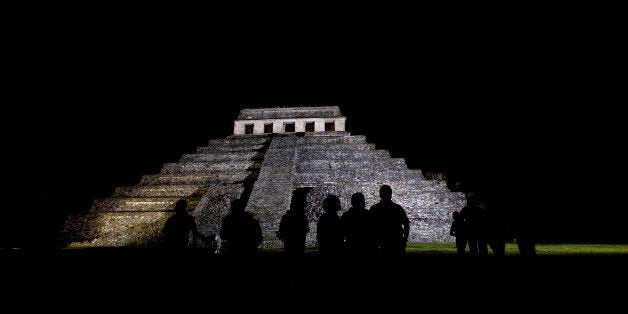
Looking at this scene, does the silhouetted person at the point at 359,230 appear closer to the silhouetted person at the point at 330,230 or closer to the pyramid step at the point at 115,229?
the silhouetted person at the point at 330,230

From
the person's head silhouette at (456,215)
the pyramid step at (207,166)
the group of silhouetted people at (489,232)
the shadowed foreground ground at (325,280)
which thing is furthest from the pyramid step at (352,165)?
the shadowed foreground ground at (325,280)

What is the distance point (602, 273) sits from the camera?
547 cm

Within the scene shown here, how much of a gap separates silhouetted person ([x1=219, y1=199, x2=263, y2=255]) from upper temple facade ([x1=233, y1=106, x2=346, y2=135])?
21.6 meters

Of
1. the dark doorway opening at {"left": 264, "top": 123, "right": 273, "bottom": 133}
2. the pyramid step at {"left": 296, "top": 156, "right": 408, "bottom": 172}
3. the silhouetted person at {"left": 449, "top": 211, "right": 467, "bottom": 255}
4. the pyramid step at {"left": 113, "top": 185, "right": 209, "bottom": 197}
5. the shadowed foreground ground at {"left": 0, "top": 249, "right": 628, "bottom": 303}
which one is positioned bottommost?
the shadowed foreground ground at {"left": 0, "top": 249, "right": 628, "bottom": 303}

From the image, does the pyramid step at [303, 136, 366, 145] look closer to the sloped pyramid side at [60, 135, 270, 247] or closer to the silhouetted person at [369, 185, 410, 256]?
the sloped pyramid side at [60, 135, 270, 247]

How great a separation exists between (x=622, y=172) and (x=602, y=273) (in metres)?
21.0

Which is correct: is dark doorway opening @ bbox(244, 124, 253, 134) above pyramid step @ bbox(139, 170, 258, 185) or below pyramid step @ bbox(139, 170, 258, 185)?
above

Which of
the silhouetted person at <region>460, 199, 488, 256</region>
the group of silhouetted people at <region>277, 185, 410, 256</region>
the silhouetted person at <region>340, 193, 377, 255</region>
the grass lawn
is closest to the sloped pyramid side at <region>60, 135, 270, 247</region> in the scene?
the grass lawn

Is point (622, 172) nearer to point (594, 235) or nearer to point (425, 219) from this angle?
point (594, 235)

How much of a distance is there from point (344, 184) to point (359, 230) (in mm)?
11680

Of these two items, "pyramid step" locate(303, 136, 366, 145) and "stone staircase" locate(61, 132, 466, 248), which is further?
"pyramid step" locate(303, 136, 366, 145)

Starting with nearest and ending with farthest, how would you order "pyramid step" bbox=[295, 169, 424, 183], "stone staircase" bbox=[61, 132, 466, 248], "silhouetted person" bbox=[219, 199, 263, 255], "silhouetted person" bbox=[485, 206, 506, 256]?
"silhouetted person" bbox=[219, 199, 263, 255], "silhouetted person" bbox=[485, 206, 506, 256], "stone staircase" bbox=[61, 132, 466, 248], "pyramid step" bbox=[295, 169, 424, 183]

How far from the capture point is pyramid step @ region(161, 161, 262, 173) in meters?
19.2

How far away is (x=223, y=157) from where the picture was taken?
2062cm
